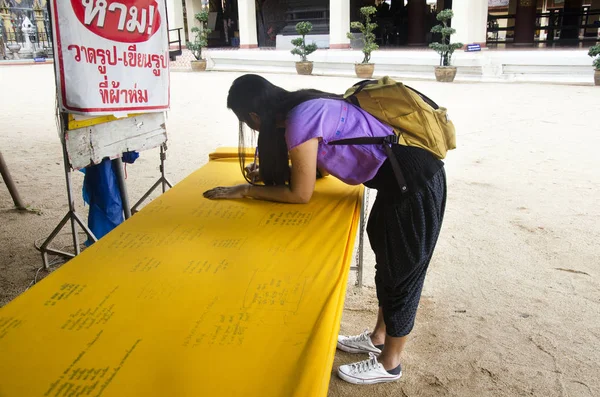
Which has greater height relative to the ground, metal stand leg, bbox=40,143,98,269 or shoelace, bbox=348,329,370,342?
metal stand leg, bbox=40,143,98,269

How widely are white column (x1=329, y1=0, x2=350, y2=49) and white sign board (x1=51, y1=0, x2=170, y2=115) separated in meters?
13.5

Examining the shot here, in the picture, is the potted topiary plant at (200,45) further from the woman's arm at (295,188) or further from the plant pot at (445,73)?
the woman's arm at (295,188)

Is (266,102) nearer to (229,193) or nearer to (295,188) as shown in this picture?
(295,188)

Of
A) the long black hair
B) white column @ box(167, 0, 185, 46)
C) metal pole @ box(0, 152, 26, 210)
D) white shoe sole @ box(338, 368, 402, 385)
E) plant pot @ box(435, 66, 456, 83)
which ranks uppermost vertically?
white column @ box(167, 0, 185, 46)

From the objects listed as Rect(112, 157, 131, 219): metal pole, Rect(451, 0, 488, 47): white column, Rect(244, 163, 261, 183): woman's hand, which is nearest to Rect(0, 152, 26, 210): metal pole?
Rect(112, 157, 131, 219): metal pole

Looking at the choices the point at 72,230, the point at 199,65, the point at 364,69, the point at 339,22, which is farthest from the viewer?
the point at 199,65

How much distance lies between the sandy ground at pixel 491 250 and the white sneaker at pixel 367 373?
0.11 feet

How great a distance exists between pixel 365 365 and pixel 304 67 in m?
13.3

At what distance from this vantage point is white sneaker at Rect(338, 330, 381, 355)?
2.12m

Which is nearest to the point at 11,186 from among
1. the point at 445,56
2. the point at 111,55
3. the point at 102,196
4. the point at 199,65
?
the point at 102,196

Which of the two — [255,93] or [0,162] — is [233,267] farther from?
[0,162]

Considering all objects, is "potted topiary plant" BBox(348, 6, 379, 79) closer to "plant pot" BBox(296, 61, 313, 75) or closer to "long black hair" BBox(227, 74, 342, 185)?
"plant pot" BBox(296, 61, 313, 75)

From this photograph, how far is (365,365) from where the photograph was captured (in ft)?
6.36

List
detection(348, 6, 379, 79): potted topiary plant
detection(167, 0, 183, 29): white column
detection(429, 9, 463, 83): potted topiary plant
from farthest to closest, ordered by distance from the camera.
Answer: detection(167, 0, 183, 29): white column → detection(348, 6, 379, 79): potted topiary plant → detection(429, 9, 463, 83): potted topiary plant
